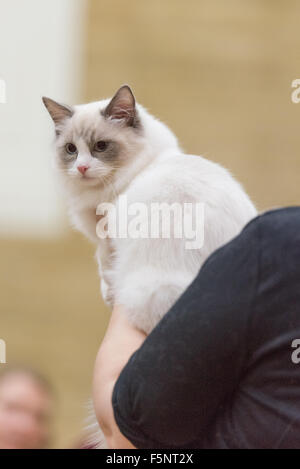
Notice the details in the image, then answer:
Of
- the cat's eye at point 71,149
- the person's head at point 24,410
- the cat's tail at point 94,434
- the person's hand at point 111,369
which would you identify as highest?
the cat's eye at point 71,149

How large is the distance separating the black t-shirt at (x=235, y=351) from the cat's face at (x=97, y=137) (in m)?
0.45

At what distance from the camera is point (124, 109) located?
3.92 ft

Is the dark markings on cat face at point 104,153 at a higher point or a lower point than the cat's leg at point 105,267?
higher

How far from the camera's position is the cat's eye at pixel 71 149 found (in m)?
1.23

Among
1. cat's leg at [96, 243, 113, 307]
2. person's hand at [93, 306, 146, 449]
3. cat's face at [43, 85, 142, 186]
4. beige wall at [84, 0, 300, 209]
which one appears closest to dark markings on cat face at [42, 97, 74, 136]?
cat's face at [43, 85, 142, 186]

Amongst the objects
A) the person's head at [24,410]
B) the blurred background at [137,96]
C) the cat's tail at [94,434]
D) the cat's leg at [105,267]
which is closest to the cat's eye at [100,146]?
the cat's leg at [105,267]

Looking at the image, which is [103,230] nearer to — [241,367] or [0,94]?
[0,94]

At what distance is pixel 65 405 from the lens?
3355 millimetres

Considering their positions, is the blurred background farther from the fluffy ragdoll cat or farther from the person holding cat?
the person holding cat

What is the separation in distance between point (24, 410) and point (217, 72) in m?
2.09

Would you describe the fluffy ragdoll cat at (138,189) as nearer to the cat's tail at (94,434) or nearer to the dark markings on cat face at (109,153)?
the dark markings on cat face at (109,153)

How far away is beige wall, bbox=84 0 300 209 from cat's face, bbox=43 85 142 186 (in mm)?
2315

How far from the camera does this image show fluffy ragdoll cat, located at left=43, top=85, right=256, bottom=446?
3.02 feet

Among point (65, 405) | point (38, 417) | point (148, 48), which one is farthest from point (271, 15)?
point (38, 417)
